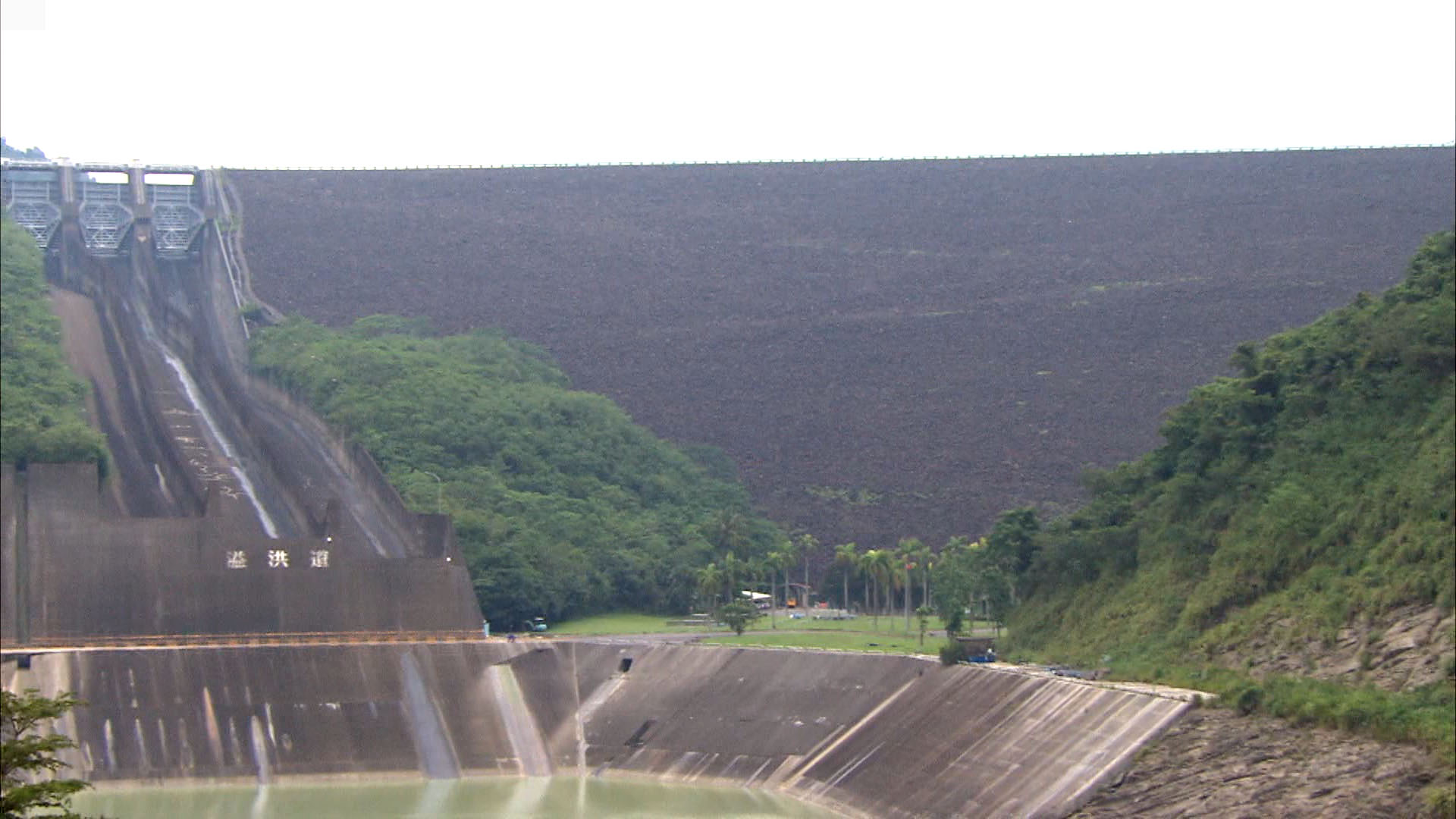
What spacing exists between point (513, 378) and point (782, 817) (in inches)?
1853

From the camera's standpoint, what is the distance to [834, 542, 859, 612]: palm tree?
78.1 m

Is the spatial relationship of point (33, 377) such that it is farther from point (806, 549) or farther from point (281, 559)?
point (806, 549)

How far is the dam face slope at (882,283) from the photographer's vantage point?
9006 centimetres

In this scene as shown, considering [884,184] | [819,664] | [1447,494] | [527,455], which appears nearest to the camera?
[1447,494]

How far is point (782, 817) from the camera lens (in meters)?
46.6

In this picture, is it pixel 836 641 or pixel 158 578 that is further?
pixel 836 641

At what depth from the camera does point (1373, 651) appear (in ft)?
129

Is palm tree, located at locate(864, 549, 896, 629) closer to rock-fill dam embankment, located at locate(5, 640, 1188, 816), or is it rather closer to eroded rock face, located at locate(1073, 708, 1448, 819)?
rock-fill dam embankment, located at locate(5, 640, 1188, 816)

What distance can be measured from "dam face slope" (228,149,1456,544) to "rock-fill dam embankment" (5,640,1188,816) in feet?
89.5

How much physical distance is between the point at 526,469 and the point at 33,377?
18.4 m

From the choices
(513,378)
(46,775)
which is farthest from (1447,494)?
(513,378)

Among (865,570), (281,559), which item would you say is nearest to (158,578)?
(281,559)

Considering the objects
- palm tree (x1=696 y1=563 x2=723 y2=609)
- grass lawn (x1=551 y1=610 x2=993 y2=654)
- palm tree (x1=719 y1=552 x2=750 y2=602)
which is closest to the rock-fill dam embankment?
grass lawn (x1=551 y1=610 x2=993 y2=654)

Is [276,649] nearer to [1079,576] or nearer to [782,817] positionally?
[782,817]
